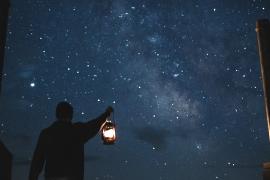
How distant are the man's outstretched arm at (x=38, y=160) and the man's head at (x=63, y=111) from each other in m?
0.28

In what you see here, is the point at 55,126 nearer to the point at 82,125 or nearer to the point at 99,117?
the point at 82,125

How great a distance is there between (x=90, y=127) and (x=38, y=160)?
2.26 feet

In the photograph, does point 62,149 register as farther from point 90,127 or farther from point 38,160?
point 90,127

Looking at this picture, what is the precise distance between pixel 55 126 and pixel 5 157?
2061 mm

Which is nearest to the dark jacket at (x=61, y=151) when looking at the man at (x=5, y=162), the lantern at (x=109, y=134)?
the lantern at (x=109, y=134)

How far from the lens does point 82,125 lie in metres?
3.73

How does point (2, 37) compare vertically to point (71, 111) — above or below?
above

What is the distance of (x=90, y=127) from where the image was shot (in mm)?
3789

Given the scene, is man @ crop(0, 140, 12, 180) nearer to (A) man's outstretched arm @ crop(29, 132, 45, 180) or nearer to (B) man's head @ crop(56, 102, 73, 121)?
(A) man's outstretched arm @ crop(29, 132, 45, 180)

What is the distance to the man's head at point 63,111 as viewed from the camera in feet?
11.8

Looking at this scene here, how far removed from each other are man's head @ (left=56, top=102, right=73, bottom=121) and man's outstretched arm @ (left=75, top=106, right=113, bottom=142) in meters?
0.17

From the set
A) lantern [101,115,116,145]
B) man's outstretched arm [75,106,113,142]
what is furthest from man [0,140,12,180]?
man's outstretched arm [75,106,113,142]

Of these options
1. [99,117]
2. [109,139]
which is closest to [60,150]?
[99,117]

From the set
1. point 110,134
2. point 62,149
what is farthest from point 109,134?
point 62,149
